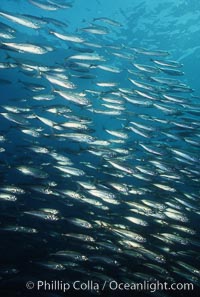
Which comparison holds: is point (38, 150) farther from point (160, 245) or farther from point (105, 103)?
point (160, 245)

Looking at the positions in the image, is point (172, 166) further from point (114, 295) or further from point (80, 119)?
point (114, 295)

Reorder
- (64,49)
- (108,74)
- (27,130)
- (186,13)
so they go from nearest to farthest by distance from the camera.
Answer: (27,130), (186,13), (64,49), (108,74)

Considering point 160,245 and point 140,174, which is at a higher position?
point 140,174

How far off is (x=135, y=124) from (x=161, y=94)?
5.11 feet

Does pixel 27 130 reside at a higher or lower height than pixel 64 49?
lower

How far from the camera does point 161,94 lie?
11594 mm

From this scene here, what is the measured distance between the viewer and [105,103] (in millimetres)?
11594

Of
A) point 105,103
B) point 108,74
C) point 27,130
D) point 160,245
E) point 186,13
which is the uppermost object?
point 108,74

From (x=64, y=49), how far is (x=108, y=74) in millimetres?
5020

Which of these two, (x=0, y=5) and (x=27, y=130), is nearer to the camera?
(x=27, y=130)

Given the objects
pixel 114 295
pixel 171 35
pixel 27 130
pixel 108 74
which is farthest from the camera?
pixel 108 74

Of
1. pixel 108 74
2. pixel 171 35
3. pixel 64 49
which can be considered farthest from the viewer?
pixel 108 74

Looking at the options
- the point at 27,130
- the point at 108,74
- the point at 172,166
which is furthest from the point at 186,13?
the point at 27,130

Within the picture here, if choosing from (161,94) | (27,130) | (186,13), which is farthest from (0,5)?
(161,94)
